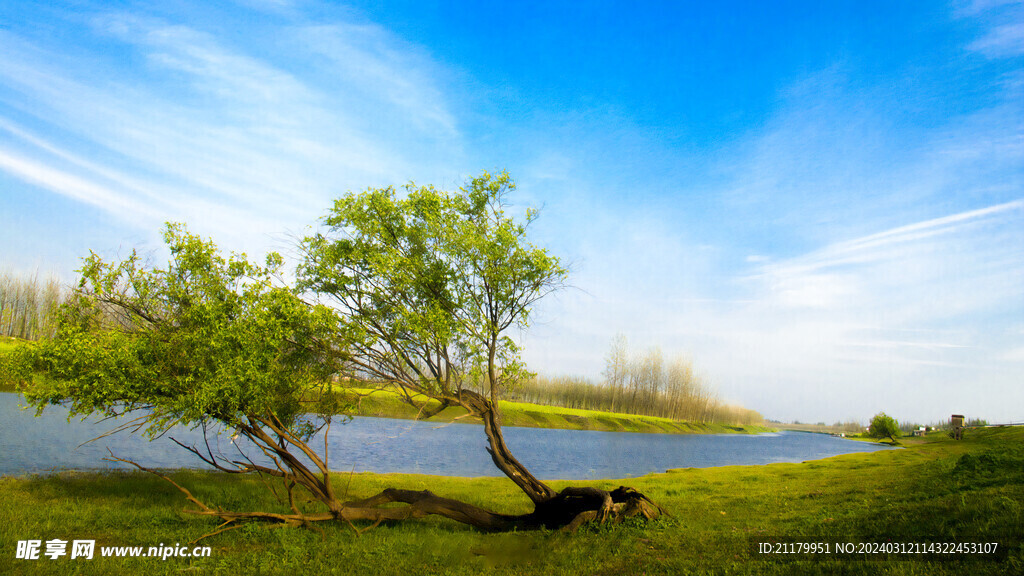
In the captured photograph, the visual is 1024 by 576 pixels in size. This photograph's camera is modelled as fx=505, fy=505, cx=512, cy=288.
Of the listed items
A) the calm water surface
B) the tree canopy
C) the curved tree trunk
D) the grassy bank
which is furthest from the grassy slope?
the tree canopy

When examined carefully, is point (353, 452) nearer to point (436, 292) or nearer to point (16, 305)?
point (436, 292)

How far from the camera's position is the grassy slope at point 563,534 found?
10156mm

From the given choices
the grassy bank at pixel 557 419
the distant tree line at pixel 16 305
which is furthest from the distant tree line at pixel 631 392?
the distant tree line at pixel 16 305

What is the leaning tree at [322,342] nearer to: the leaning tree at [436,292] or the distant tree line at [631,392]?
the leaning tree at [436,292]

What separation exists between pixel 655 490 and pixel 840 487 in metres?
7.89

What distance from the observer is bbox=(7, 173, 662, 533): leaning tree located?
14.7 meters

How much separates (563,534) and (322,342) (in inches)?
380

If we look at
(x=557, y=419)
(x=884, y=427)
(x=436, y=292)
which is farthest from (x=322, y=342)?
(x=884, y=427)

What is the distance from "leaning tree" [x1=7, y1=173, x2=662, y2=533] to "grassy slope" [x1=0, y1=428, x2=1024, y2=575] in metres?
1.43

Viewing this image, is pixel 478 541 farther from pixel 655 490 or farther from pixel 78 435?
pixel 78 435

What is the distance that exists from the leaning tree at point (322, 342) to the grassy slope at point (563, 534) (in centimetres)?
143

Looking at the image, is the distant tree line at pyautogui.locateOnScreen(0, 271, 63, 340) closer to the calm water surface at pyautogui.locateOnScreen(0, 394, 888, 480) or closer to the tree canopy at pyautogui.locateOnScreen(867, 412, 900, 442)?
the calm water surface at pyautogui.locateOnScreen(0, 394, 888, 480)

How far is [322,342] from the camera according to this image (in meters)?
16.8

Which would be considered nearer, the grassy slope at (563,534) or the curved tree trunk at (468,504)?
the grassy slope at (563,534)
